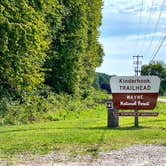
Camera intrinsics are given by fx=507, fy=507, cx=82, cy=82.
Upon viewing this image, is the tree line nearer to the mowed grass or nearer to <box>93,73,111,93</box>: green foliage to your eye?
<box>93,73,111,93</box>: green foliage

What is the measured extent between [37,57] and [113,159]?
72.9 feet

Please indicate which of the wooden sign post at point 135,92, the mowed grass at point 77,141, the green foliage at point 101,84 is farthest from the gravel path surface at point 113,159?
the green foliage at point 101,84

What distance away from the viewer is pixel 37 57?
110ft

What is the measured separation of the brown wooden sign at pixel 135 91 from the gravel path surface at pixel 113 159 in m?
6.77

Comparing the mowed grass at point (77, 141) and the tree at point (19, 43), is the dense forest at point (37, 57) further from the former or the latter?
the mowed grass at point (77, 141)

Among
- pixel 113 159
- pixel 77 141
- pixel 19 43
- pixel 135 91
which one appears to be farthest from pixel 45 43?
pixel 113 159

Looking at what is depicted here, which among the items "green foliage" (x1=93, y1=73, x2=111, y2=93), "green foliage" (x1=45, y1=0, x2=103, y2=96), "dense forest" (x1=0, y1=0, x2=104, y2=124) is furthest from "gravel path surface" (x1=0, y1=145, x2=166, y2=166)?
"green foliage" (x1=93, y1=73, x2=111, y2=93)

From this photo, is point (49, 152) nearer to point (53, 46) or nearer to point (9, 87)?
point (9, 87)

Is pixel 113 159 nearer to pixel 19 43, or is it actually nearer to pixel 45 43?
pixel 19 43

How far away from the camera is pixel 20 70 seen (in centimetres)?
3058

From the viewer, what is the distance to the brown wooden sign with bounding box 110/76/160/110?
65.0 feet

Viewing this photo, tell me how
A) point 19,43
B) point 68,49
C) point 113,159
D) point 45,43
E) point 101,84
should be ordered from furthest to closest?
point 101,84, point 68,49, point 45,43, point 19,43, point 113,159

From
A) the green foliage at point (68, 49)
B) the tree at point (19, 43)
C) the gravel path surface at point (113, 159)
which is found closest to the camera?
the gravel path surface at point (113, 159)

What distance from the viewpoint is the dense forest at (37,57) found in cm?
2895
